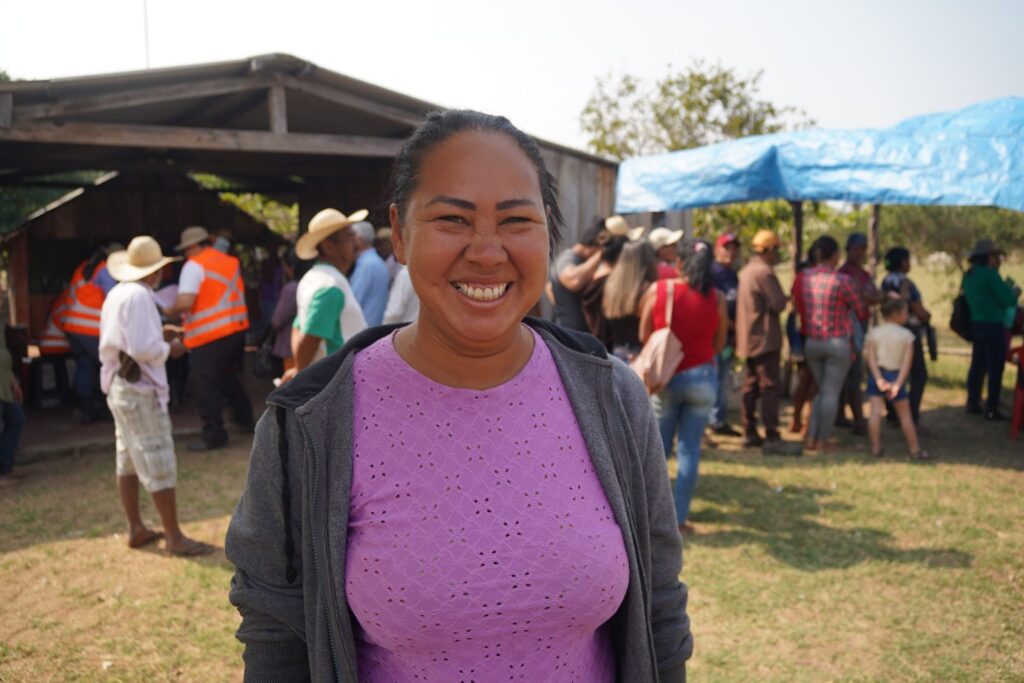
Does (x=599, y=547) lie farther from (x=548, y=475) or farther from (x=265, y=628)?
(x=265, y=628)

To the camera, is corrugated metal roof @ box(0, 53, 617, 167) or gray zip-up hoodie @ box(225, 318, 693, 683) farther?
corrugated metal roof @ box(0, 53, 617, 167)

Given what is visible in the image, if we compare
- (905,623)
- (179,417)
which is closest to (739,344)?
(905,623)

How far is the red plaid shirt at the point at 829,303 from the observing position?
7.26 m

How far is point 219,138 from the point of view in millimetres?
7145

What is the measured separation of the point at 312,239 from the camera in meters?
4.81

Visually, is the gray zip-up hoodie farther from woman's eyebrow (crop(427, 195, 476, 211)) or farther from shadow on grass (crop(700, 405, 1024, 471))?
shadow on grass (crop(700, 405, 1024, 471))

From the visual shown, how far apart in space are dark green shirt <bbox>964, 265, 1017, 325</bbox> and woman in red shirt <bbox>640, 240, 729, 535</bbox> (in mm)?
5161

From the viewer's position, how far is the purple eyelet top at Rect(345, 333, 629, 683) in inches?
54.4

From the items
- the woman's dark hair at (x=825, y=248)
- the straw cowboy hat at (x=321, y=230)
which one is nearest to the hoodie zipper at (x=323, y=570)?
the straw cowboy hat at (x=321, y=230)

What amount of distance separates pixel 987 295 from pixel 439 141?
910 cm

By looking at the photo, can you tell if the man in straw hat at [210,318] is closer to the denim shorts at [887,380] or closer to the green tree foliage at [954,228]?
the denim shorts at [887,380]

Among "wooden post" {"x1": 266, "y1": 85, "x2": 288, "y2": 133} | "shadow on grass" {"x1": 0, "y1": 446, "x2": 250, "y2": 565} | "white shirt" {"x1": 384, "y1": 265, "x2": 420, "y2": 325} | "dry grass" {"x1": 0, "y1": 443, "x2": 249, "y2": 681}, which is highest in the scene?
"wooden post" {"x1": 266, "y1": 85, "x2": 288, "y2": 133}

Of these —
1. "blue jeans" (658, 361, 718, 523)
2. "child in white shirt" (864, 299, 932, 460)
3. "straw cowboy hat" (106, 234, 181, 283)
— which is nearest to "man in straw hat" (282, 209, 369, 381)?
"straw cowboy hat" (106, 234, 181, 283)

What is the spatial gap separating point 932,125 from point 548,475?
22.8ft
